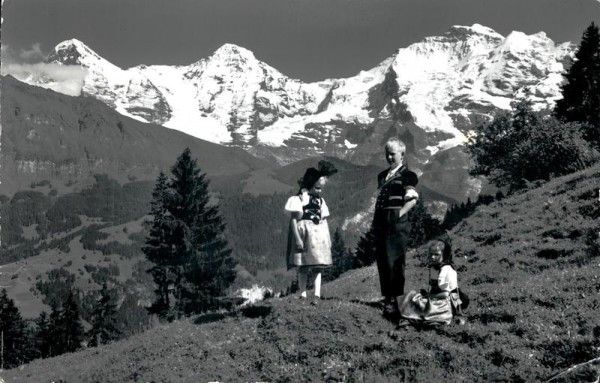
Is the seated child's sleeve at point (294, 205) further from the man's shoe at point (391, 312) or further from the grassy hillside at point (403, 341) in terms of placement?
the man's shoe at point (391, 312)

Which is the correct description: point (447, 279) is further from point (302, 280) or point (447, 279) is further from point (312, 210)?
point (302, 280)

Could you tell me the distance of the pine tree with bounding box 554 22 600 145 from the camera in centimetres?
6062

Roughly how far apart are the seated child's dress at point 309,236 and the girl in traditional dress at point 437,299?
114 inches

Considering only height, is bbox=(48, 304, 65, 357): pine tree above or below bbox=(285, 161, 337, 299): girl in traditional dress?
below

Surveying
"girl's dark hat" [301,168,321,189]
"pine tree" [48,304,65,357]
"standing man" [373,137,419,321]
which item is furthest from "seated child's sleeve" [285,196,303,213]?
"pine tree" [48,304,65,357]

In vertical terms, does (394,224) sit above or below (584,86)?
below

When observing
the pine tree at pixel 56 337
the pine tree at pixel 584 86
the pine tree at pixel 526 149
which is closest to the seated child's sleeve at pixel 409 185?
the pine tree at pixel 526 149

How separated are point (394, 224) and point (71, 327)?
7795 cm

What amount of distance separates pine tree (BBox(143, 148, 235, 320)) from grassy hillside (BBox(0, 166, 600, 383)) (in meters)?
30.2

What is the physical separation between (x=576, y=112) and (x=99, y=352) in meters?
55.3

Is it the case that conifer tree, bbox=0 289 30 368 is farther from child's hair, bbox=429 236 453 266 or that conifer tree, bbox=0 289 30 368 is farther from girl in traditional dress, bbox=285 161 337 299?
child's hair, bbox=429 236 453 266

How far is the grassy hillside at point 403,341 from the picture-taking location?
1105cm

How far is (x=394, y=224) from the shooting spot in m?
14.1

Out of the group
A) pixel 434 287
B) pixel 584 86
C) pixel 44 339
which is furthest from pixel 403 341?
pixel 44 339
